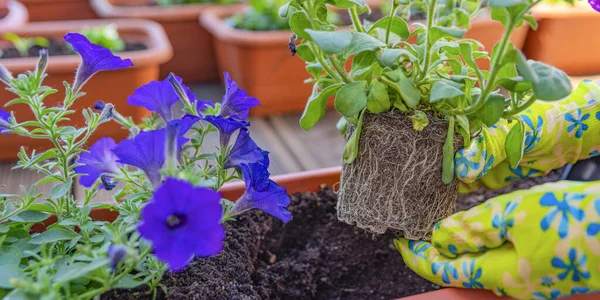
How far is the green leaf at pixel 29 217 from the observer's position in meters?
0.70

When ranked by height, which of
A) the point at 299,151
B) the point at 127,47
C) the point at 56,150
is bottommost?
the point at 299,151

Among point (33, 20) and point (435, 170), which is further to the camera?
point (33, 20)

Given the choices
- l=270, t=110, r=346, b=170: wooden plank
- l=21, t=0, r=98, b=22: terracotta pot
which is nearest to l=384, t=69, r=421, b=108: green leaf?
l=270, t=110, r=346, b=170: wooden plank

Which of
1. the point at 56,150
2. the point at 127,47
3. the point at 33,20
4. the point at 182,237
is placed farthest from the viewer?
the point at 33,20

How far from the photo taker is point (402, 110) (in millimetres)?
771

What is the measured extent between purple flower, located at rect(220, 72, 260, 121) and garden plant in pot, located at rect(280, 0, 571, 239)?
0.28 feet

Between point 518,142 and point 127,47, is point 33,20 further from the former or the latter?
point 518,142

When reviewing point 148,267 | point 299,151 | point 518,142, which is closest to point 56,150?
point 148,267

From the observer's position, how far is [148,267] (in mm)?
694

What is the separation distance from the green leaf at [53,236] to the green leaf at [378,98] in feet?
1.38

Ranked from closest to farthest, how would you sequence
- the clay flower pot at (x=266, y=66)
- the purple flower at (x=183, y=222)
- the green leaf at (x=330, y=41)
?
1. the purple flower at (x=183, y=222)
2. the green leaf at (x=330, y=41)
3. the clay flower pot at (x=266, y=66)

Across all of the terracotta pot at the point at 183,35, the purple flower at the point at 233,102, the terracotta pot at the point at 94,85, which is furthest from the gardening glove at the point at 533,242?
the terracotta pot at the point at 183,35

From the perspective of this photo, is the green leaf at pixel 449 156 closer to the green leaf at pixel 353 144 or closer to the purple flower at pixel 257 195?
the green leaf at pixel 353 144

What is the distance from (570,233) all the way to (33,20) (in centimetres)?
212
